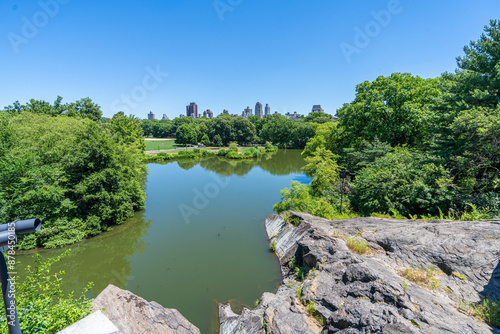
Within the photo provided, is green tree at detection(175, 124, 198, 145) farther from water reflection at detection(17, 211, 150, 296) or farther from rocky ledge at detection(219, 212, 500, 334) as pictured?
rocky ledge at detection(219, 212, 500, 334)

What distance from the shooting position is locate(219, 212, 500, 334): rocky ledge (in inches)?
152

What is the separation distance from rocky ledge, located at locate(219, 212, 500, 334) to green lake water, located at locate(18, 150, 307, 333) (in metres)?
1.24

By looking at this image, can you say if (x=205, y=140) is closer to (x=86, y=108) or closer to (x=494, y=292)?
(x=86, y=108)

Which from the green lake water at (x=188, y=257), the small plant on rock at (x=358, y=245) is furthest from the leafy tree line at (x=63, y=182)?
the small plant on rock at (x=358, y=245)

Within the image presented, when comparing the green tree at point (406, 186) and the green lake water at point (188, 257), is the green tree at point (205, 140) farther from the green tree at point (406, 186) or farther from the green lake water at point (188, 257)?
the green tree at point (406, 186)

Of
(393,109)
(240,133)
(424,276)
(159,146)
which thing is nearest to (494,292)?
(424,276)

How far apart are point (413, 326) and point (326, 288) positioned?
2.34 meters

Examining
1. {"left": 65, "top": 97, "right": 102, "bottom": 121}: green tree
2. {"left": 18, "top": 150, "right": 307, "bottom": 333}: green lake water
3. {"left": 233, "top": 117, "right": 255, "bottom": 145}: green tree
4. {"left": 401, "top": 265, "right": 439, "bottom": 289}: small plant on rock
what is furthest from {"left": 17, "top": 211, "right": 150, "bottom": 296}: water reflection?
{"left": 233, "top": 117, "right": 255, "bottom": 145}: green tree

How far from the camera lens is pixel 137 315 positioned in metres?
5.42

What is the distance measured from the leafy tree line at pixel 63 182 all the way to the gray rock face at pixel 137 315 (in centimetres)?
880

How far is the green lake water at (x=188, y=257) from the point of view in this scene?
8.45 metres

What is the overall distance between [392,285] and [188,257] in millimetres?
9249

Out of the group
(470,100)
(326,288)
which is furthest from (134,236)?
(470,100)

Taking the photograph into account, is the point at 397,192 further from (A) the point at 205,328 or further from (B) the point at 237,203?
(B) the point at 237,203
